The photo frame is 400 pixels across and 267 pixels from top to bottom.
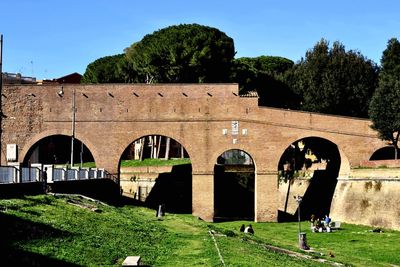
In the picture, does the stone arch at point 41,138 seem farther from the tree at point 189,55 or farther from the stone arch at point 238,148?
the tree at point 189,55

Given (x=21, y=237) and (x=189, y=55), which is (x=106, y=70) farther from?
(x=21, y=237)

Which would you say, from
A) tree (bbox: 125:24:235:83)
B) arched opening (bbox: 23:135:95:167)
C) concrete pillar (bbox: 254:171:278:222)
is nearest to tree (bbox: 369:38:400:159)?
concrete pillar (bbox: 254:171:278:222)

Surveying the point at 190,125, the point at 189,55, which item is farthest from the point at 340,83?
the point at 190,125

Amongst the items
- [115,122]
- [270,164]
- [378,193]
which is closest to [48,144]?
[115,122]

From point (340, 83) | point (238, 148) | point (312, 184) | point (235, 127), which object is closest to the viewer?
point (238, 148)

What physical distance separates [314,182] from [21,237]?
117 feet

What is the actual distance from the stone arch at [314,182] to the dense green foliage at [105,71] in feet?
71.5

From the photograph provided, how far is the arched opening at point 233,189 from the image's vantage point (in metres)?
54.1

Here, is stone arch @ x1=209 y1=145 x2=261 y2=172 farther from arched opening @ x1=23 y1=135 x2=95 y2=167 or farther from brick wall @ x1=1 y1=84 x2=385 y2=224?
arched opening @ x1=23 y1=135 x2=95 y2=167

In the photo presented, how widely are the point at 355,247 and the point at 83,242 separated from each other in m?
16.2

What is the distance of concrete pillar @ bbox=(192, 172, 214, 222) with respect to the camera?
143ft

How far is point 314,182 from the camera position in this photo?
49000mm

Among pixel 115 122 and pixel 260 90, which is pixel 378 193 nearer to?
pixel 115 122

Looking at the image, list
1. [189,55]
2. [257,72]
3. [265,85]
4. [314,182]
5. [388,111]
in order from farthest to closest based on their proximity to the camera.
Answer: [257,72] < [265,85] < [189,55] < [314,182] < [388,111]
